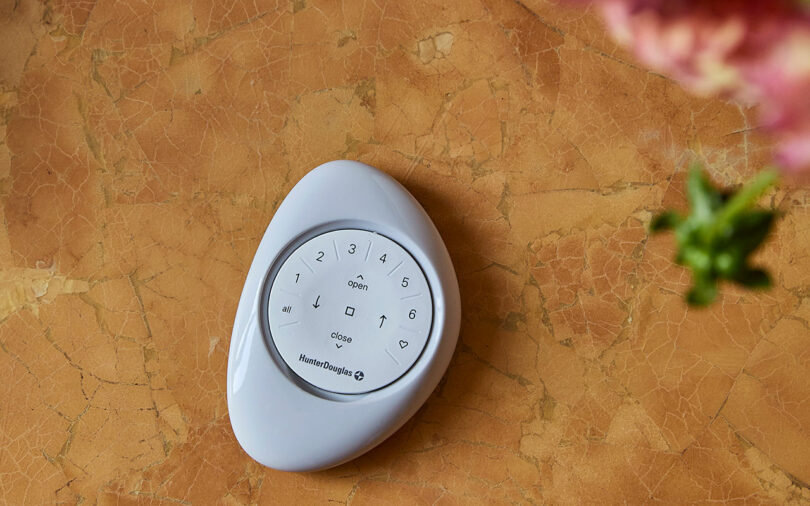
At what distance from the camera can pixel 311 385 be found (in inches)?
17.1

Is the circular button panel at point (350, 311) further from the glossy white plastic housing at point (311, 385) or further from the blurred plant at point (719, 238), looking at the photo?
the blurred plant at point (719, 238)

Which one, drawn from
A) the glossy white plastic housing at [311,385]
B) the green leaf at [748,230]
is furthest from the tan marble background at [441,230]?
the green leaf at [748,230]

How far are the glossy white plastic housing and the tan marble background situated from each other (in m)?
0.04

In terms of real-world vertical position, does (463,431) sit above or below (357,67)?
below

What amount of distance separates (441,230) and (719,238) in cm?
34

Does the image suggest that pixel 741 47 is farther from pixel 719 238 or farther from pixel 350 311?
pixel 350 311

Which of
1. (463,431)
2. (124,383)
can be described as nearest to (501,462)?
(463,431)

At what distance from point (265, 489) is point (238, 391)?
9 cm

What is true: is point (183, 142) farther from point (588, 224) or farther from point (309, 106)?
point (588, 224)

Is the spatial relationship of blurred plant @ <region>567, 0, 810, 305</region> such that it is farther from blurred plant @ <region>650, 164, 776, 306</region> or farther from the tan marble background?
the tan marble background

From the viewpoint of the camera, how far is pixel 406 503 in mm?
471

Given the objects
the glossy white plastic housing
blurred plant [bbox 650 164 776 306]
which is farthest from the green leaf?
the glossy white plastic housing

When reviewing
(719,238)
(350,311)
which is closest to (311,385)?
(350,311)

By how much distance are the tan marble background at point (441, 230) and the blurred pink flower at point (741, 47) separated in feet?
1.09
